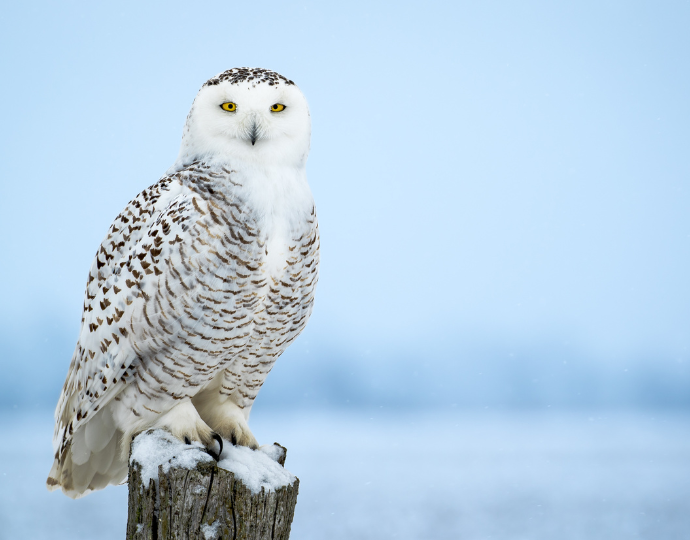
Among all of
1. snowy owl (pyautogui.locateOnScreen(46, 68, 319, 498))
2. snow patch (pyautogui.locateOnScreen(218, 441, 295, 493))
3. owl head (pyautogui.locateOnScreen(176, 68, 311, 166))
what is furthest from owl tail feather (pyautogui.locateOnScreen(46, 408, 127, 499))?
owl head (pyautogui.locateOnScreen(176, 68, 311, 166))

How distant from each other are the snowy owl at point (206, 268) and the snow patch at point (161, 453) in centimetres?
5

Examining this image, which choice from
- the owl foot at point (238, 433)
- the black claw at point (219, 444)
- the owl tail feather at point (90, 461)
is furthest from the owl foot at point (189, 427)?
the owl tail feather at point (90, 461)

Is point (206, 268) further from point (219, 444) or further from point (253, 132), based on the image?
point (219, 444)

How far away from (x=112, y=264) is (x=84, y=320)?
246 mm

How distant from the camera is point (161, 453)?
6.86 ft

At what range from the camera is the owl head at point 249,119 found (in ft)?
6.85

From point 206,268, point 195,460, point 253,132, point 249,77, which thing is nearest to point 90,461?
point 195,460

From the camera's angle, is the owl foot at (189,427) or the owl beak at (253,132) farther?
the owl foot at (189,427)

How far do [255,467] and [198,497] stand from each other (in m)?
0.22

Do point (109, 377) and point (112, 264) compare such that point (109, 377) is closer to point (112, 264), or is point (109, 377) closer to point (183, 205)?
point (112, 264)

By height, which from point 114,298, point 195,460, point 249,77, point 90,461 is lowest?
point 90,461

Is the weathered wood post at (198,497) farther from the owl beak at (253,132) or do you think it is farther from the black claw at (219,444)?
the owl beak at (253,132)

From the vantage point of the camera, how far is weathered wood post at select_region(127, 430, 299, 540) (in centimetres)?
200

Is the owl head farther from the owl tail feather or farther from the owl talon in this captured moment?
the owl tail feather
